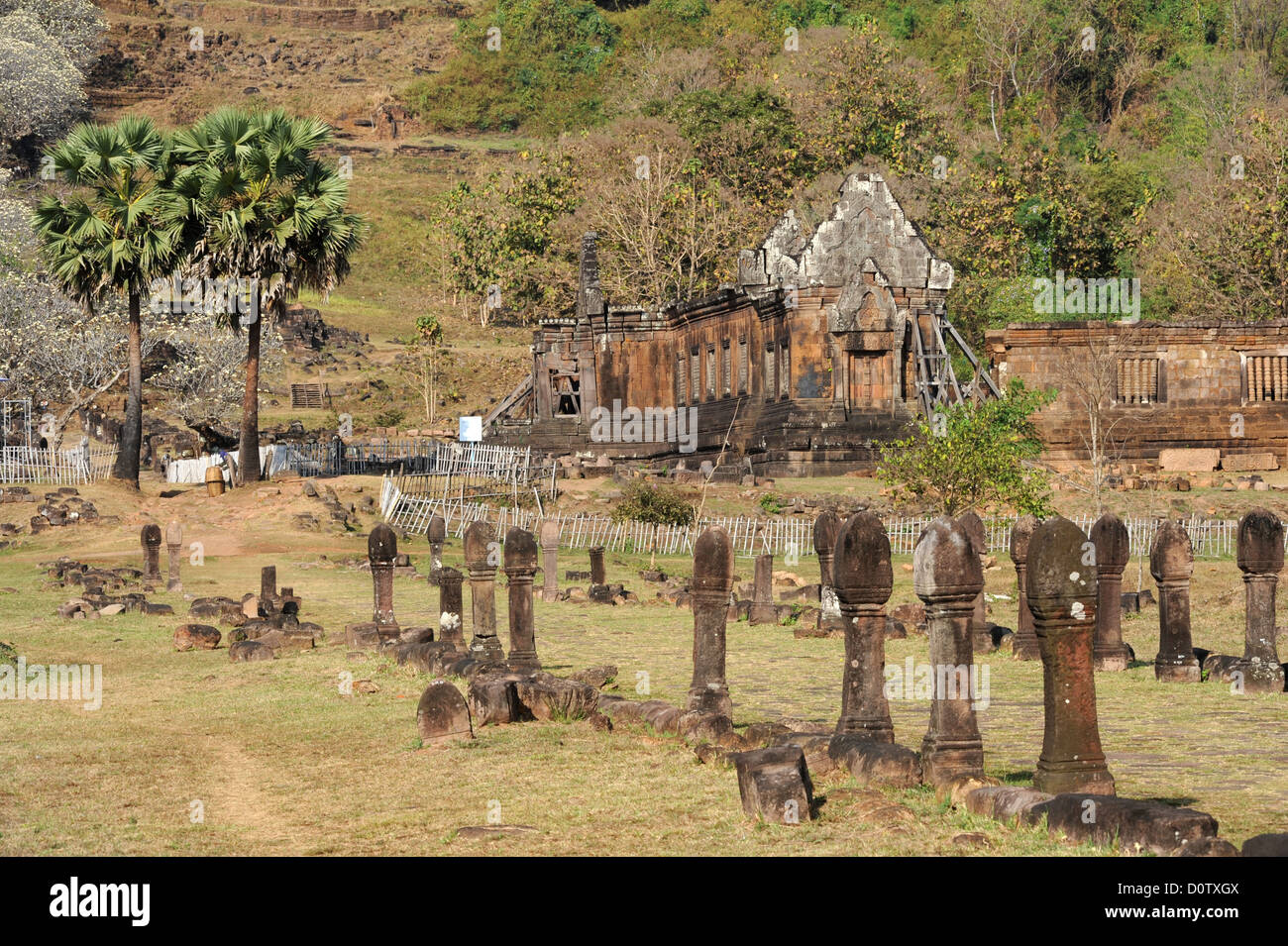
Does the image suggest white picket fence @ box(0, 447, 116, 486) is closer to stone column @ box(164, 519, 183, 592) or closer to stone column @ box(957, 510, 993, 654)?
stone column @ box(164, 519, 183, 592)

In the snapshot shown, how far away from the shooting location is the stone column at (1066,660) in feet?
36.0

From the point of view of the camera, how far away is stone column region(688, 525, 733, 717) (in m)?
15.2

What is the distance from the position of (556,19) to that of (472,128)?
38.9 ft

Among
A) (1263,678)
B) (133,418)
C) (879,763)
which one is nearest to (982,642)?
(1263,678)

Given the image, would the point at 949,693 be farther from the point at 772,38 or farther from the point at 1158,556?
the point at 772,38

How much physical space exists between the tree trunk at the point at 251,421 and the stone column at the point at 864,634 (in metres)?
31.8

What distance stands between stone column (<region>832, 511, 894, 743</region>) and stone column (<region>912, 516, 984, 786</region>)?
0.88 m

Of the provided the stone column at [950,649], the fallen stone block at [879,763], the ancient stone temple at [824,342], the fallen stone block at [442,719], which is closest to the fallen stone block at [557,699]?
the fallen stone block at [442,719]

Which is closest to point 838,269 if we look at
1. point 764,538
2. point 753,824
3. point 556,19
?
point 764,538

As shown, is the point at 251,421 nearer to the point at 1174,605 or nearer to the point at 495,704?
the point at 495,704

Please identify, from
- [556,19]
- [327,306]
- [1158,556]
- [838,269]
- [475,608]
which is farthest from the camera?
[556,19]

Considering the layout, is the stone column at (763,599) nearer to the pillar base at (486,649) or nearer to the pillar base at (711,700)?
the pillar base at (486,649)

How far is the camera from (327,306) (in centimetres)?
9900
